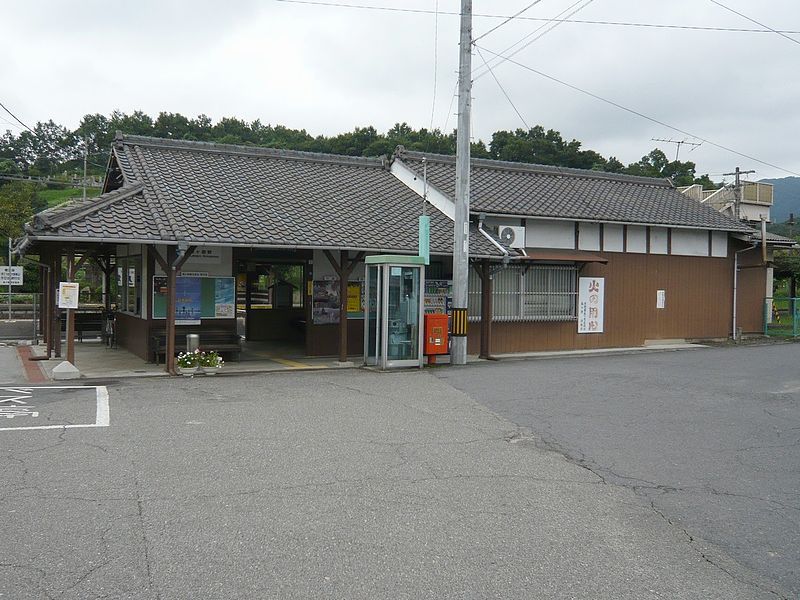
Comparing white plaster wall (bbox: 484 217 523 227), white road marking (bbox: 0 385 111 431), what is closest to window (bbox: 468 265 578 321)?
white plaster wall (bbox: 484 217 523 227)

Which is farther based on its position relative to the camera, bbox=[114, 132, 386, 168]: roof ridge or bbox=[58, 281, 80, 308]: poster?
bbox=[114, 132, 386, 168]: roof ridge

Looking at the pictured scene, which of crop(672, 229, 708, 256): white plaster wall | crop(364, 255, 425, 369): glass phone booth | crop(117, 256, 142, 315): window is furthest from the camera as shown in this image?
crop(672, 229, 708, 256): white plaster wall

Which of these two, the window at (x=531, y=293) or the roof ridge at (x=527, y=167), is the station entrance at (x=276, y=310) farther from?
the window at (x=531, y=293)

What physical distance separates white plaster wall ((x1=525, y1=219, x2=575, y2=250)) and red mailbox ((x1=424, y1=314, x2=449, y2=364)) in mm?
4550

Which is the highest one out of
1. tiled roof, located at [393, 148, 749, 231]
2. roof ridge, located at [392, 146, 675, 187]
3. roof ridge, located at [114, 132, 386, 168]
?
roof ridge, located at [392, 146, 675, 187]

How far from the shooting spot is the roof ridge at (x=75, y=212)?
39.9ft

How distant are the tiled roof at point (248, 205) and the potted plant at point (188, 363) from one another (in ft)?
7.62

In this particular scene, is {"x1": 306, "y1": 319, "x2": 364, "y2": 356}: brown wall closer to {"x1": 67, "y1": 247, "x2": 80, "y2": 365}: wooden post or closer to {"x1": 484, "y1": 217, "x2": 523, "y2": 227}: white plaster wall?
{"x1": 484, "y1": 217, "x2": 523, "y2": 227}: white plaster wall

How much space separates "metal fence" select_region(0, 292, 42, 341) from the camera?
22047mm

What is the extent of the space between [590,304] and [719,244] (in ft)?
18.7

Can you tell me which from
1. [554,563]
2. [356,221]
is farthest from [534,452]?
[356,221]

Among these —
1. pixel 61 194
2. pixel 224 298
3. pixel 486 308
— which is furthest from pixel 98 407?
pixel 61 194

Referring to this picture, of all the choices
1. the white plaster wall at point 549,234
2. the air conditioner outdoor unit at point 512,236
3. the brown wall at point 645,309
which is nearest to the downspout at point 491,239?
the air conditioner outdoor unit at point 512,236

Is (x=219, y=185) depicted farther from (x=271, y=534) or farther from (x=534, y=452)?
(x=271, y=534)
